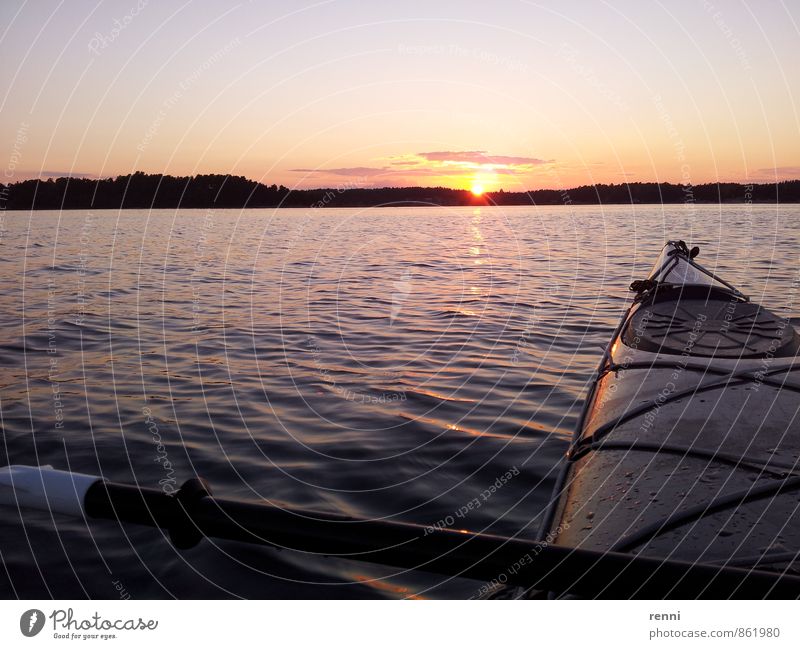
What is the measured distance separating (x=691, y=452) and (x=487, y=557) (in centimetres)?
323

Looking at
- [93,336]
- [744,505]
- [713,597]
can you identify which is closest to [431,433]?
[744,505]

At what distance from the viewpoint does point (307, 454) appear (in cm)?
675

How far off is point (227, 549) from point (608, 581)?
3.64 m

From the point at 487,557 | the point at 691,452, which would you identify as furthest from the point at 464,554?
the point at 691,452

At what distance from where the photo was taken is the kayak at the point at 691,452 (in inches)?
140

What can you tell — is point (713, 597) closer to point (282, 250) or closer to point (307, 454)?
point (307, 454)

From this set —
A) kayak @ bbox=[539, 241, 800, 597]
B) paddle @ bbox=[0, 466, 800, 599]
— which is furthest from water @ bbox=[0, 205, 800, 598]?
paddle @ bbox=[0, 466, 800, 599]

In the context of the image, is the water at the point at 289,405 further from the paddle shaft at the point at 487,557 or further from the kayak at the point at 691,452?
the paddle shaft at the point at 487,557

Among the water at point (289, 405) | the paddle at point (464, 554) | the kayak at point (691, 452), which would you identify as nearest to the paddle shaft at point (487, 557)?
the paddle at point (464, 554)

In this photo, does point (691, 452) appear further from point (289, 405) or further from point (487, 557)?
point (289, 405)

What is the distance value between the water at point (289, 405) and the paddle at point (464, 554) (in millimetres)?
2546

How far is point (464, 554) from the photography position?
6.59ft

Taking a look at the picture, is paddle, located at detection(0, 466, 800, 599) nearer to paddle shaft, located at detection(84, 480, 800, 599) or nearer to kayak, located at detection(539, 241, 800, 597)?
paddle shaft, located at detection(84, 480, 800, 599)

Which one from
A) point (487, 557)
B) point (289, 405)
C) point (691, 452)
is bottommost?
point (289, 405)
